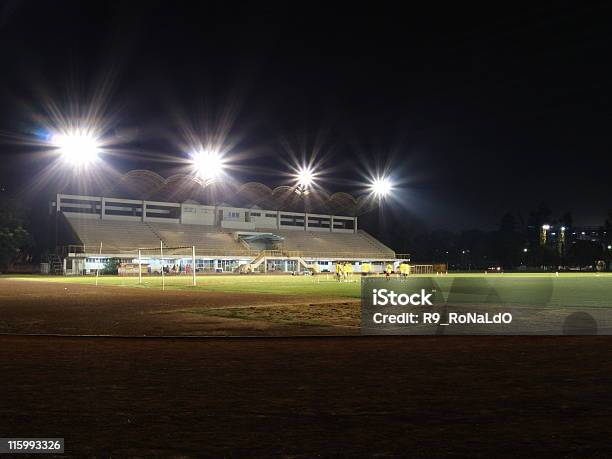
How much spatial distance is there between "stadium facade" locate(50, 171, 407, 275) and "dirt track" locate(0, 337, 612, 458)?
61.5 m

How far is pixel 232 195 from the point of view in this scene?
95750 mm

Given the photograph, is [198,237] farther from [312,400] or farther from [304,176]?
[312,400]

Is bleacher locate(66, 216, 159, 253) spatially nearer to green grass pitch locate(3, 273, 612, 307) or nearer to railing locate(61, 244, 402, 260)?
railing locate(61, 244, 402, 260)

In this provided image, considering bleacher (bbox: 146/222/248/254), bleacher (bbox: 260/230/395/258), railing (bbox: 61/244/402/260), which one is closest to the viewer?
railing (bbox: 61/244/402/260)

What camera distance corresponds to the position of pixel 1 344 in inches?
501

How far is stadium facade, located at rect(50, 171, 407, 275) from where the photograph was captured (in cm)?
7638

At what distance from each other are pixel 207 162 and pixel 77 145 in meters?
18.5

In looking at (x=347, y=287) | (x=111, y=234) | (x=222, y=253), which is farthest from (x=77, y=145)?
(x=347, y=287)

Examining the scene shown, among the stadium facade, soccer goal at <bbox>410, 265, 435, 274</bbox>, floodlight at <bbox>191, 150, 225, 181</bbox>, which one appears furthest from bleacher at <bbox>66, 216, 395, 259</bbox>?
soccer goal at <bbox>410, 265, 435, 274</bbox>

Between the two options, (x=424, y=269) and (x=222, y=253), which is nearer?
(x=222, y=253)

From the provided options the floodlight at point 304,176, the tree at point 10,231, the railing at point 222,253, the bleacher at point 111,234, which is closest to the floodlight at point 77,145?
the bleacher at point 111,234

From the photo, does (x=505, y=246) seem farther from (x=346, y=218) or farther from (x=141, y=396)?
(x=141, y=396)

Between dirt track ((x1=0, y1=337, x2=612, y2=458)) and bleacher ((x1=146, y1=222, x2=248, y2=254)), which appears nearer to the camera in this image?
dirt track ((x1=0, y1=337, x2=612, y2=458))

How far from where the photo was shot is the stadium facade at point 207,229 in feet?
251
